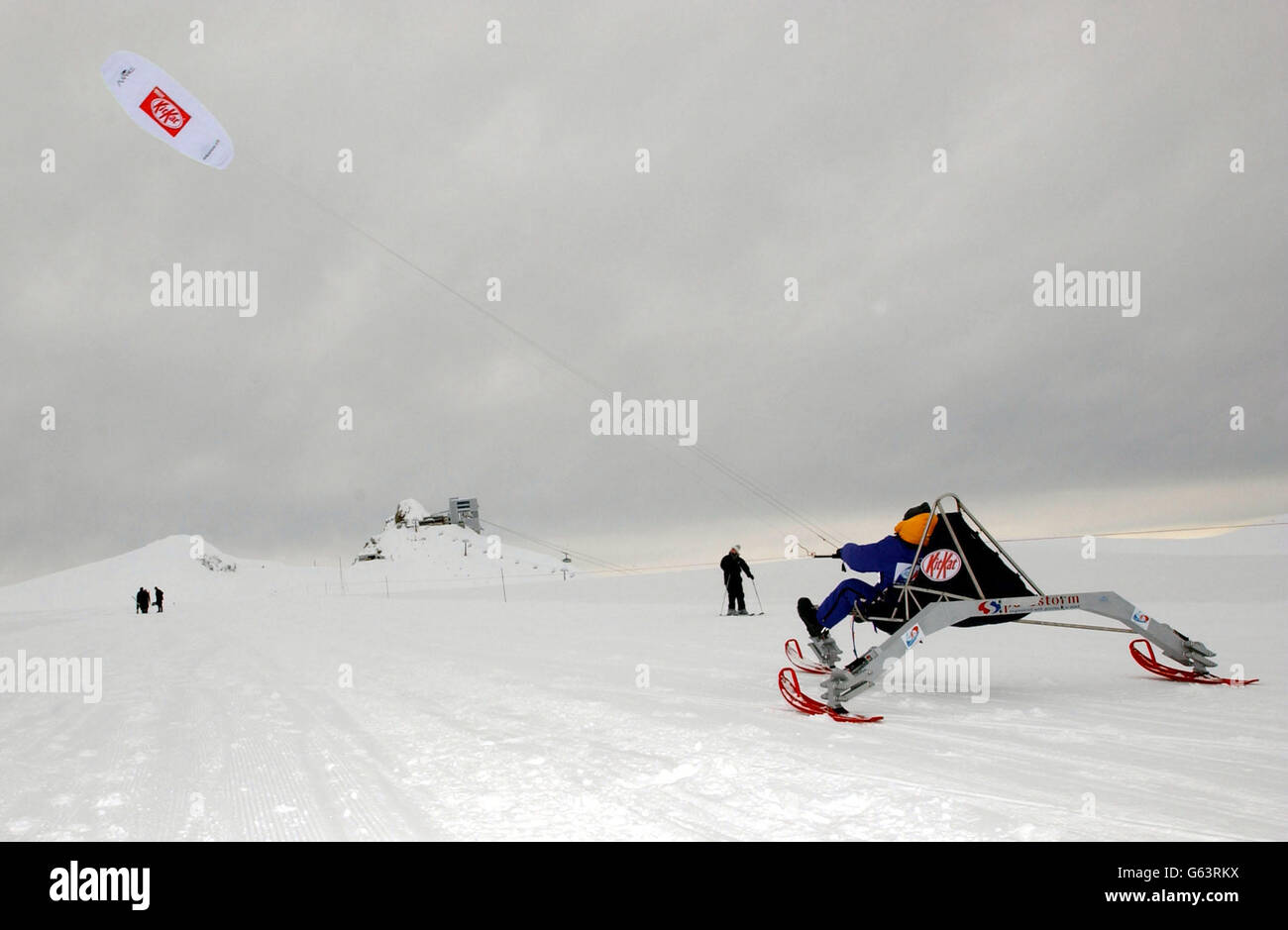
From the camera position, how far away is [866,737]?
4559 mm

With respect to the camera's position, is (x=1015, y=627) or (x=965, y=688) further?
(x=1015, y=627)

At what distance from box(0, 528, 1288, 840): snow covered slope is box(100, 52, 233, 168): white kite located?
35.4 feet

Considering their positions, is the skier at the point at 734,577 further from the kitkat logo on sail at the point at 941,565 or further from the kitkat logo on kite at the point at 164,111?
the kitkat logo on kite at the point at 164,111

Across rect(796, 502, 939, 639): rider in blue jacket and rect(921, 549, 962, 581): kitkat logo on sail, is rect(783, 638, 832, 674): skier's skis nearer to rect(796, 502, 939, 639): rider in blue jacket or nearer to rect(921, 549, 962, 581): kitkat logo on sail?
rect(796, 502, 939, 639): rider in blue jacket

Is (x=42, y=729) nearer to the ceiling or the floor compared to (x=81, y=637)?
nearer to the ceiling

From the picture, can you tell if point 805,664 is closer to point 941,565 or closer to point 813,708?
point 941,565

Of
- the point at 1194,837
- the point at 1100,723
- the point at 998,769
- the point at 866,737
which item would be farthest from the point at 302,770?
the point at 1100,723

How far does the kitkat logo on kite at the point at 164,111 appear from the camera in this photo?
1391 cm

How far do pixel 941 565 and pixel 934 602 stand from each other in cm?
58

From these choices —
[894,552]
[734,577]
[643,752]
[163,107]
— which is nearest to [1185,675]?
[894,552]

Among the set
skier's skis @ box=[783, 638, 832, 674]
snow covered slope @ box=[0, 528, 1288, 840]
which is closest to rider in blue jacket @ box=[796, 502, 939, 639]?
snow covered slope @ box=[0, 528, 1288, 840]

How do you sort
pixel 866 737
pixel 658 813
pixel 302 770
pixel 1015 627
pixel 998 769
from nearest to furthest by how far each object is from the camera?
1. pixel 658 813
2. pixel 998 769
3. pixel 302 770
4. pixel 866 737
5. pixel 1015 627

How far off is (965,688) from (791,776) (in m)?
3.36

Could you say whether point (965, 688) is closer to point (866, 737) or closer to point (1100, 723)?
point (1100, 723)
